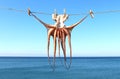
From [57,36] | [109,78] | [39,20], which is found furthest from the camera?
[109,78]

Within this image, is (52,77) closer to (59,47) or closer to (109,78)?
(109,78)

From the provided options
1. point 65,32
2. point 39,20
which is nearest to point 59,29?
point 65,32

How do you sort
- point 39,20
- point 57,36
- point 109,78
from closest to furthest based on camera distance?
1. point 39,20
2. point 57,36
3. point 109,78

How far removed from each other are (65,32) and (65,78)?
205 feet

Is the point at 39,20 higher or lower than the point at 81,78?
higher

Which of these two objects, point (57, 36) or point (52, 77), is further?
point (52, 77)

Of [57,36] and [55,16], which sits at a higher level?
[55,16]

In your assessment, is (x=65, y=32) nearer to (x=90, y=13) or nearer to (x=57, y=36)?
(x=57, y=36)

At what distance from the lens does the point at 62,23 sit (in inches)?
385

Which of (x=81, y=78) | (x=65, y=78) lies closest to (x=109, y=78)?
(x=81, y=78)

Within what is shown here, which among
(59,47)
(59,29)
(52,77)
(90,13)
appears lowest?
(52,77)

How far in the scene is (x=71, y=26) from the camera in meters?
9.74

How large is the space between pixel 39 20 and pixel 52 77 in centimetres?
6569

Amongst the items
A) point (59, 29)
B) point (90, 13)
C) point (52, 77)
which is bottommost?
point (52, 77)
